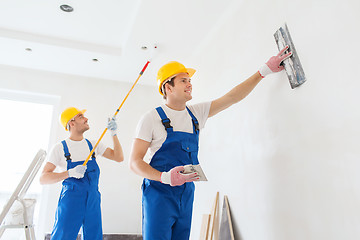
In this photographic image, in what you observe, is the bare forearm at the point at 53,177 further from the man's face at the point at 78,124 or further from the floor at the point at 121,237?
the floor at the point at 121,237

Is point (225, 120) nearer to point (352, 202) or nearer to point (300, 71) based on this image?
point (300, 71)

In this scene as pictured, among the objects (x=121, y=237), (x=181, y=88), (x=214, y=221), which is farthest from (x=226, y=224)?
(x=121, y=237)

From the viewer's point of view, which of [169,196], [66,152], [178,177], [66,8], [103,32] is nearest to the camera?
[178,177]

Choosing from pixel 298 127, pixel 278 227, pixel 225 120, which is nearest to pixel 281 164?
pixel 298 127

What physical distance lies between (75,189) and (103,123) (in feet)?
6.70

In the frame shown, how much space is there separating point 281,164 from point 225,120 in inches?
35.4

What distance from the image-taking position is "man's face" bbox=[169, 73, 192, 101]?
1724mm

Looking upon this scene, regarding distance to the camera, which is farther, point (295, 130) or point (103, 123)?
point (103, 123)

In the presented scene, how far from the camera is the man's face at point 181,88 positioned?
1724mm

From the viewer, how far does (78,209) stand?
2184 millimetres

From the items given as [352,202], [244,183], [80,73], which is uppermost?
[80,73]

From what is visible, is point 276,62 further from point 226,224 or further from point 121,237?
point 121,237

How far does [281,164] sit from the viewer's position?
5.12 feet

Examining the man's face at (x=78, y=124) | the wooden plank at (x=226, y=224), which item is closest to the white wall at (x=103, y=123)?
the man's face at (x=78, y=124)
